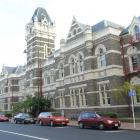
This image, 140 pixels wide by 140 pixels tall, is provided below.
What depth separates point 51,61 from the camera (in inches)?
1879

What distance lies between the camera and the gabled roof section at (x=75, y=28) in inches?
1517

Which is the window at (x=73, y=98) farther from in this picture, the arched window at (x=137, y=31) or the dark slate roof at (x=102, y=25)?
the arched window at (x=137, y=31)

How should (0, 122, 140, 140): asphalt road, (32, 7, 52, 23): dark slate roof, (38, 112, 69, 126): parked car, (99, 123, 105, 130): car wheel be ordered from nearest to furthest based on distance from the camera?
(0, 122, 140, 140): asphalt road
(99, 123, 105, 130): car wheel
(38, 112, 69, 126): parked car
(32, 7, 52, 23): dark slate roof

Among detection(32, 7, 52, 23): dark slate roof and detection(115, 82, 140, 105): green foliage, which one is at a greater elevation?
detection(32, 7, 52, 23): dark slate roof

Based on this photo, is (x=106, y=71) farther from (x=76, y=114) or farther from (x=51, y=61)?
(x=51, y=61)

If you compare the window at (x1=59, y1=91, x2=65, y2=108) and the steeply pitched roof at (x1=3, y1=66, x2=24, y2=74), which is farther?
the steeply pitched roof at (x1=3, y1=66, x2=24, y2=74)

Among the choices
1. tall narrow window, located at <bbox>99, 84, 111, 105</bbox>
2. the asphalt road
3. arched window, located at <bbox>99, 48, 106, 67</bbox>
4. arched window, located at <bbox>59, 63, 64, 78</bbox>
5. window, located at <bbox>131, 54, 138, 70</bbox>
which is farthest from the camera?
arched window, located at <bbox>59, 63, 64, 78</bbox>

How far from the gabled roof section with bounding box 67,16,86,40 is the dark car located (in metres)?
16.6

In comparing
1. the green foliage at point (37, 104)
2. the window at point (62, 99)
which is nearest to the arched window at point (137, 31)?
the window at point (62, 99)

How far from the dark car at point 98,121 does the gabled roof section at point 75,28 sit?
54.4ft

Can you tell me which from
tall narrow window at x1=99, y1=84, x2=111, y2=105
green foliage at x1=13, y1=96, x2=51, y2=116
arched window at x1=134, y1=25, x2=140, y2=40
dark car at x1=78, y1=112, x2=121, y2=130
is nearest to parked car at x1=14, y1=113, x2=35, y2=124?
green foliage at x1=13, y1=96, x2=51, y2=116

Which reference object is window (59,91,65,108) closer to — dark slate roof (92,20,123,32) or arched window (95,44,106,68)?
arched window (95,44,106,68)

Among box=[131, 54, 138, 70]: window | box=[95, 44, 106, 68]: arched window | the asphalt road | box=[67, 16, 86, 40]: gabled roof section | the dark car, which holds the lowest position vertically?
the asphalt road

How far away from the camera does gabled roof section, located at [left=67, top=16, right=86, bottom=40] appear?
126 ft
